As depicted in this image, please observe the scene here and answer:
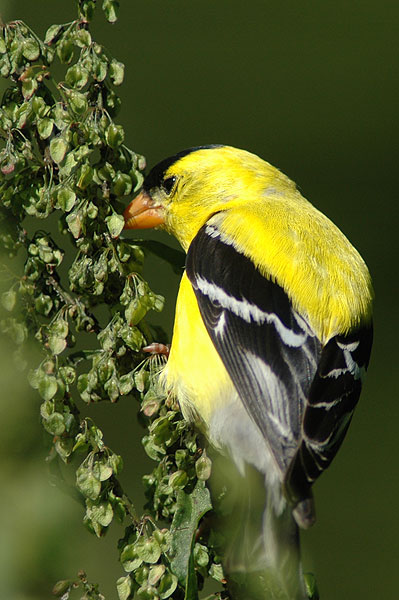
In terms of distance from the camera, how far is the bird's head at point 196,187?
204 centimetres

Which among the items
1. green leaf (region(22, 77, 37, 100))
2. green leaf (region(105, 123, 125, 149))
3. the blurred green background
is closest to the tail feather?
green leaf (region(105, 123, 125, 149))

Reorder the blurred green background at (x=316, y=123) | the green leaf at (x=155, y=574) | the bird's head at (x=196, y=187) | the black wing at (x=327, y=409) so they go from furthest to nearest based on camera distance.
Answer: the blurred green background at (x=316, y=123) < the bird's head at (x=196, y=187) < the black wing at (x=327, y=409) < the green leaf at (x=155, y=574)

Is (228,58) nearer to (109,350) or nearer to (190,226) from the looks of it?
(190,226)

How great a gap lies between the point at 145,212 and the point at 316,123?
9.26ft

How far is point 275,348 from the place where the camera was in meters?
1.55

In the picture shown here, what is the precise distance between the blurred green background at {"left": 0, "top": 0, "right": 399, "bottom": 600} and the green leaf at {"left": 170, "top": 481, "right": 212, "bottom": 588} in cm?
239

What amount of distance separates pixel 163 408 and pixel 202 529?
19 centimetres

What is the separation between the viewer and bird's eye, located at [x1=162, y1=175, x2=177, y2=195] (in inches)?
82.7

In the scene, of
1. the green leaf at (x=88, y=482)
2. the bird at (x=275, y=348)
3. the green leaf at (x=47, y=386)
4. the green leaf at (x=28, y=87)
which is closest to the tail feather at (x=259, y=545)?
the bird at (x=275, y=348)

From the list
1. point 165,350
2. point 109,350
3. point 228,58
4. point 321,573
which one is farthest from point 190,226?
point 228,58

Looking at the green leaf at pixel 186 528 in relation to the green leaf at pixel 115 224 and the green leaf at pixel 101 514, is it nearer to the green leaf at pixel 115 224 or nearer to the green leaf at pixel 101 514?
the green leaf at pixel 101 514

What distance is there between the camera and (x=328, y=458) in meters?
1.47

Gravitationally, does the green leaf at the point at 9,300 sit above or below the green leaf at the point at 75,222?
below

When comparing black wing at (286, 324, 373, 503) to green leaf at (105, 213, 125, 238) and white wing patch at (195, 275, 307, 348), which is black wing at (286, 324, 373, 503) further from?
green leaf at (105, 213, 125, 238)
